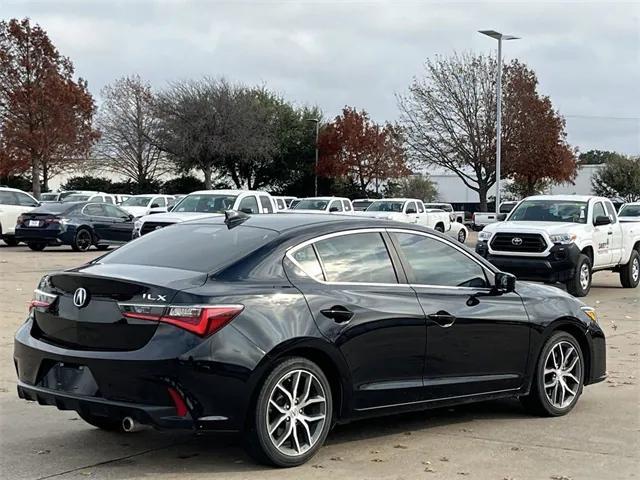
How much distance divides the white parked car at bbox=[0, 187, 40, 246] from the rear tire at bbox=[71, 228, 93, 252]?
1.88 meters

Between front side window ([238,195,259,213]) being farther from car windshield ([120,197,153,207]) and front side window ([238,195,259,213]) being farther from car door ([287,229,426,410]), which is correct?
car windshield ([120,197,153,207])

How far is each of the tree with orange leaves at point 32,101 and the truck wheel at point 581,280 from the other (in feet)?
118

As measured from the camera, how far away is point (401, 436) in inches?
257

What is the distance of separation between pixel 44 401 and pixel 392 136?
5458 cm

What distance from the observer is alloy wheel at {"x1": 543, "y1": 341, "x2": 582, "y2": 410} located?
7242 mm

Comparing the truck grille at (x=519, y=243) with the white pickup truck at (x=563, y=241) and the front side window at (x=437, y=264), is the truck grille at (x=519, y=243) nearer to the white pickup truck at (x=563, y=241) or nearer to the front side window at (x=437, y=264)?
the white pickup truck at (x=563, y=241)

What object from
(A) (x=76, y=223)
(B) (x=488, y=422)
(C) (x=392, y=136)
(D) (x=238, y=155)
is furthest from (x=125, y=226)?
(C) (x=392, y=136)

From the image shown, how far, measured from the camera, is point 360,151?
59.8m

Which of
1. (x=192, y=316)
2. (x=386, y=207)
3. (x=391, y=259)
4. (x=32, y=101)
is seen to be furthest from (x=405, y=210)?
(x=192, y=316)

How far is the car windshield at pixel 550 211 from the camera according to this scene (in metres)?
17.5

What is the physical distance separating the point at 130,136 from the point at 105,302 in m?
55.8

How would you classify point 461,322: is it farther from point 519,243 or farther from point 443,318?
point 519,243

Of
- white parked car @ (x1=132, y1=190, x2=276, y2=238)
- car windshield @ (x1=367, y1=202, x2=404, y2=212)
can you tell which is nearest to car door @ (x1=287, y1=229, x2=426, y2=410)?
white parked car @ (x1=132, y1=190, x2=276, y2=238)

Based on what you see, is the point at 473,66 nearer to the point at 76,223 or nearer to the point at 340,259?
the point at 76,223
